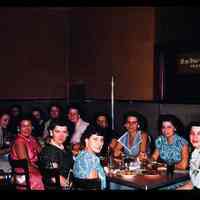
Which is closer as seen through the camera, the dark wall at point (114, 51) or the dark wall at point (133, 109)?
the dark wall at point (133, 109)

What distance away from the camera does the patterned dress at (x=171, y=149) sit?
4102mm

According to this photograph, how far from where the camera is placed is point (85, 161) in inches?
140

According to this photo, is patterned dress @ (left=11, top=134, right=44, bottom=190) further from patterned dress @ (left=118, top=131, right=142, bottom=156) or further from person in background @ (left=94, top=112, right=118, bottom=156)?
patterned dress @ (left=118, top=131, right=142, bottom=156)

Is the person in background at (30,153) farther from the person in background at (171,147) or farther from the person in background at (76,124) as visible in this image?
the person in background at (171,147)

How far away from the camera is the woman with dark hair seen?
3.55 metres

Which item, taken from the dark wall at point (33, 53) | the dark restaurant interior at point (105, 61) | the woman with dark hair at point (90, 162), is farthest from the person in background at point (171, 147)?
the dark wall at point (33, 53)

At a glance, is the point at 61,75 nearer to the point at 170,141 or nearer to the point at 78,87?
the point at 78,87

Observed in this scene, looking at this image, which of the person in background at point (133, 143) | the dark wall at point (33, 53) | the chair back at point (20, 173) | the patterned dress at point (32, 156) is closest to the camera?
the chair back at point (20, 173)

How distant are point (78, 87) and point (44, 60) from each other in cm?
77

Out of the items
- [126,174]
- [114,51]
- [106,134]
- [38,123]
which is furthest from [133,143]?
[114,51]

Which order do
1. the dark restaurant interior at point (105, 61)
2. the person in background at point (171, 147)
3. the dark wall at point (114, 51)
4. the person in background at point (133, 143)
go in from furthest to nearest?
the dark wall at point (114, 51)
the dark restaurant interior at point (105, 61)
the person in background at point (133, 143)
the person in background at point (171, 147)

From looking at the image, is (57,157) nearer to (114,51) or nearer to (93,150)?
(93,150)

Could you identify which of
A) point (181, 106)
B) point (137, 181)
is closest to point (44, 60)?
point (181, 106)

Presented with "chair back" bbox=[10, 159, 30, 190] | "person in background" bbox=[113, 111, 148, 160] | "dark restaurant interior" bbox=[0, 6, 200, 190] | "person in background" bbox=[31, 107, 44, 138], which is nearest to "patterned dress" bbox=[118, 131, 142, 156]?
"person in background" bbox=[113, 111, 148, 160]
